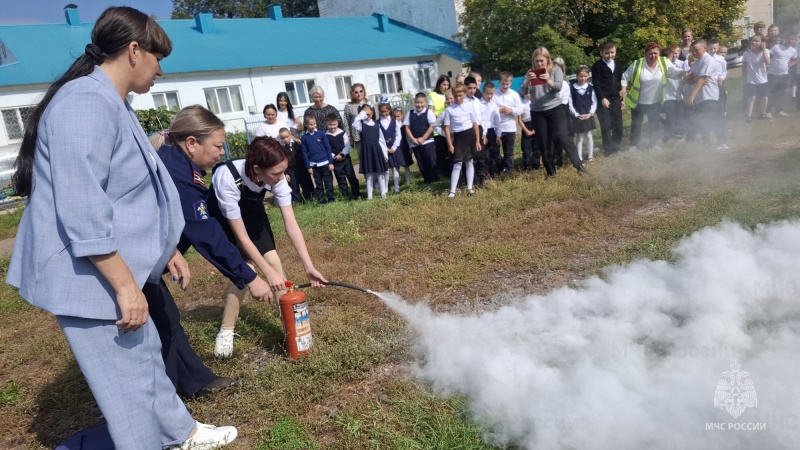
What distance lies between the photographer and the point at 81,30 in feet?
76.4

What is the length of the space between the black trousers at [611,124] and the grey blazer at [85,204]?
8503mm

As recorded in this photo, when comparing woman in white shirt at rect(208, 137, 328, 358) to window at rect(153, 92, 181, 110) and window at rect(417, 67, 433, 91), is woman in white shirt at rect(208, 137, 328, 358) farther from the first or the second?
window at rect(417, 67, 433, 91)

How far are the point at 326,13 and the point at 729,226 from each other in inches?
1545

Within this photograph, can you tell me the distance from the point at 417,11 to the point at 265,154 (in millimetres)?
32966

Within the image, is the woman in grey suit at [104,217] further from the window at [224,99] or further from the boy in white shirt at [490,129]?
the window at [224,99]

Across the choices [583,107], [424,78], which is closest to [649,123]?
[583,107]

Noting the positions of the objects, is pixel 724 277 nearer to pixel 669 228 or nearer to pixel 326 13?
pixel 669 228

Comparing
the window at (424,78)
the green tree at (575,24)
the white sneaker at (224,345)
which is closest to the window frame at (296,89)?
the window at (424,78)

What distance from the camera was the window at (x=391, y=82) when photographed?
29250mm

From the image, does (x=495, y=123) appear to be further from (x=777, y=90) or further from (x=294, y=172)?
(x=777, y=90)

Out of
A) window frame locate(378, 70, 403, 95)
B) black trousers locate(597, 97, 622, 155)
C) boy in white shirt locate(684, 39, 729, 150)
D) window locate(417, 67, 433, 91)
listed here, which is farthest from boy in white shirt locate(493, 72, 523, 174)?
window locate(417, 67, 433, 91)

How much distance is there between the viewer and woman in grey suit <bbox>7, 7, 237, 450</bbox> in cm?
192

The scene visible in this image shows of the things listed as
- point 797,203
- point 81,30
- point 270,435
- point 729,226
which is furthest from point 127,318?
point 81,30

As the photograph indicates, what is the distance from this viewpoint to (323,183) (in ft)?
30.5
